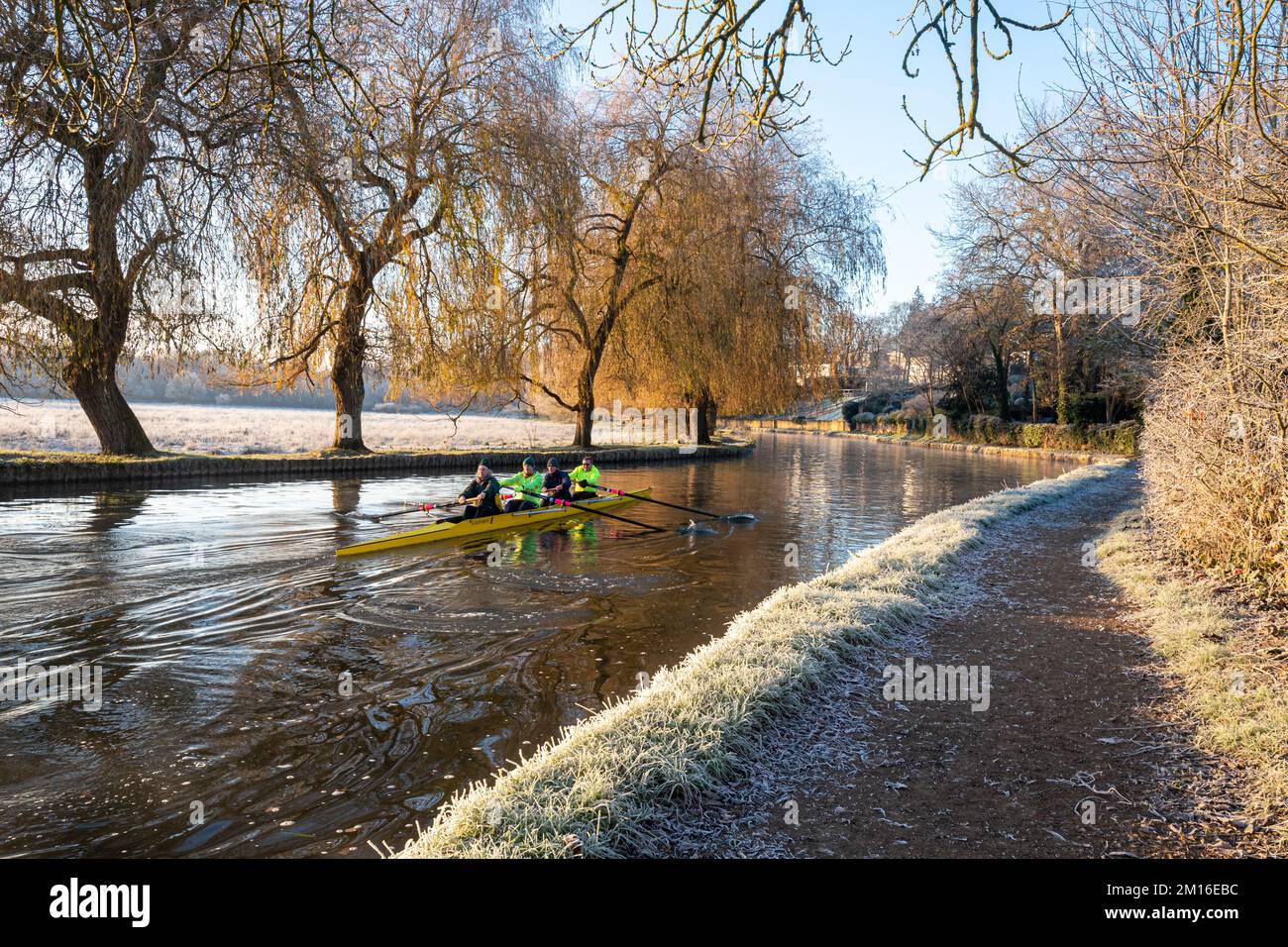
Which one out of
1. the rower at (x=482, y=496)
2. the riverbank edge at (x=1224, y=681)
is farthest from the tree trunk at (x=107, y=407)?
the riverbank edge at (x=1224, y=681)

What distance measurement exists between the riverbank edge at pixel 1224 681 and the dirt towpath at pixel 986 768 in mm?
172

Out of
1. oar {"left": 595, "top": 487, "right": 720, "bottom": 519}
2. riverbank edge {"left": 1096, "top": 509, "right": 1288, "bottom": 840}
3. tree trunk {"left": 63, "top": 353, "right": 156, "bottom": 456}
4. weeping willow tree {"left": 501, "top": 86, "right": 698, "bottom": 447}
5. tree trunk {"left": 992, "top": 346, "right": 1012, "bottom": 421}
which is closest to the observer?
riverbank edge {"left": 1096, "top": 509, "right": 1288, "bottom": 840}

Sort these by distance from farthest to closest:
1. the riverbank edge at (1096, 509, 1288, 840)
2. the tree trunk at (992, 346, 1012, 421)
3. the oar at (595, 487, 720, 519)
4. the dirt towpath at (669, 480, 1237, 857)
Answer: the tree trunk at (992, 346, 1012, 421), the oar at (595, 487, 720, 519), the riverbank edge at (1096, 509, 1288, 840), the dirt towpath at (669, 480, 1237, 857)

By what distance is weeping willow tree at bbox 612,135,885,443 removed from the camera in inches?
950

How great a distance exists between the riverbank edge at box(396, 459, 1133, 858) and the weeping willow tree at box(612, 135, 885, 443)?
17181 mm

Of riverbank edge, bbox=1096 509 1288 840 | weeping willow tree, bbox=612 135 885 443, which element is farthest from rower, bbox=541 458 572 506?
weeping willow tree, bbox=612 135 885 443

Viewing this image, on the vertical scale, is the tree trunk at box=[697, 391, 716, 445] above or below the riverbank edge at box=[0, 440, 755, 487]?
above

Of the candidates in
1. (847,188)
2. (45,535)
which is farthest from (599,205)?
(45,535)

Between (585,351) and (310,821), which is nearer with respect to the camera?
(310,821)

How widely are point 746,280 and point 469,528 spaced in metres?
16.5

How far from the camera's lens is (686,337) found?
24.0 m

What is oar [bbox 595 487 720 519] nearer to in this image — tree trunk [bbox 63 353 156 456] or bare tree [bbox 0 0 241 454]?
bare tree [bbox 0 0 241 454]

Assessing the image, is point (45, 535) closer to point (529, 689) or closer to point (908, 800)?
point (529, 689)
